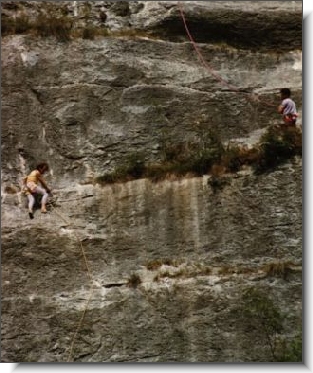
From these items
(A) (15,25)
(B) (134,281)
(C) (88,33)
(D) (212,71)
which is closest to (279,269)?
(B) (134,281)

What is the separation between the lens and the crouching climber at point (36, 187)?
9.48 metres

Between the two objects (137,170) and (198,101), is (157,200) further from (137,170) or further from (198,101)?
(198,101)

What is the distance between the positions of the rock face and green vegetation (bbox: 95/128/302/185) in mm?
98

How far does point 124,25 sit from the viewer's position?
10352 millimetres

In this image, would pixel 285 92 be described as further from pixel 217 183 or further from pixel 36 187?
pixel 36 187

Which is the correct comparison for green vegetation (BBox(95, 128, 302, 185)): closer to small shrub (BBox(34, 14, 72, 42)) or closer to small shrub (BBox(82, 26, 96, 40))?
small shrub (BBox(82, 26, 96, 40))

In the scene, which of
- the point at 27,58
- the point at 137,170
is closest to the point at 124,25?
the point at 27,58

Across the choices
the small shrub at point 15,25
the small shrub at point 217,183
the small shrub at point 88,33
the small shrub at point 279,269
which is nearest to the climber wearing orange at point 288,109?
the small shrub at point 217,183

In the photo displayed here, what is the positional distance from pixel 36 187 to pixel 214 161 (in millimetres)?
2218

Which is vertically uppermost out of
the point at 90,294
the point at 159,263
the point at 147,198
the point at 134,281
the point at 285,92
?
the point at 285,92

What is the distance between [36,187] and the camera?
9539 millimetres

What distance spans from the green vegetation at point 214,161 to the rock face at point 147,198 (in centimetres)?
10

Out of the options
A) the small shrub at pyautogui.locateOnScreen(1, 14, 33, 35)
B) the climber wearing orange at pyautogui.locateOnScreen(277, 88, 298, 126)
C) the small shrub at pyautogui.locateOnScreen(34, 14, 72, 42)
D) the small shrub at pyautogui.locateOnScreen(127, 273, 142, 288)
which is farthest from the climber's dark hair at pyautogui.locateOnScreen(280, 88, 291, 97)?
the small shrub at pyautogui.locateOnScreen(1, 14, 33, 35)

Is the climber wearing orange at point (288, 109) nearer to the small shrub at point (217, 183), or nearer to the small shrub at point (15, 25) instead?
the small shrub at point (217, 183)
